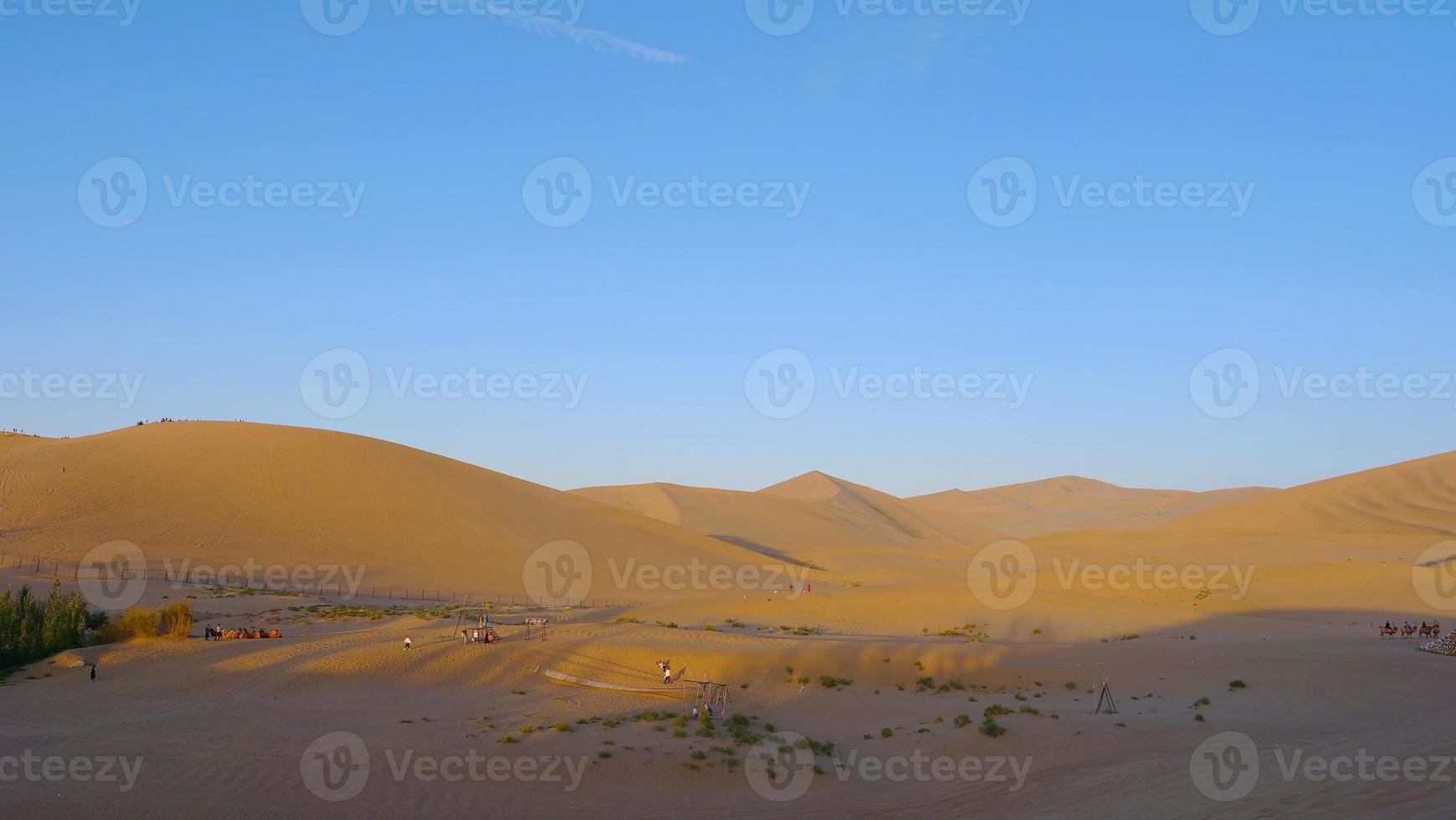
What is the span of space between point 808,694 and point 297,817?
1216 cm

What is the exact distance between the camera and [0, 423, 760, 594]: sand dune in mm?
44250

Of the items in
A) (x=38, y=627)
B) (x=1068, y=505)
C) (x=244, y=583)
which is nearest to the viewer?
(x=38, y=627)

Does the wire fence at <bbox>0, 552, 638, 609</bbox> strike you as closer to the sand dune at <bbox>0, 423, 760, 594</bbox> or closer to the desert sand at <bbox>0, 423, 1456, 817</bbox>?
the desert sand at <bbox>0, 423, 1456, 817</bbox>

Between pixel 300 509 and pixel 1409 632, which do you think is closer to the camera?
pixel 1409 632

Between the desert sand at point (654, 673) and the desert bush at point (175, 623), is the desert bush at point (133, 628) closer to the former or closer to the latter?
the desert bush at point (175, 623)

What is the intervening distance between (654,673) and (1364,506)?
224ft

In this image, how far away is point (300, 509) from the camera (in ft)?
169

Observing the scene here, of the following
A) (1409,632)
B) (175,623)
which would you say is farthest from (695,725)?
(1409,632)

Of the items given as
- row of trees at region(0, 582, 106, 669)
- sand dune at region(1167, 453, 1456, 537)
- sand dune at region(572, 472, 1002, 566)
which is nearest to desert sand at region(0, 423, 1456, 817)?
row of trees at region(0, 582, 106, 669)

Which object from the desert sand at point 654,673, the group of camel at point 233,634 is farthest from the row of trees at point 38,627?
the group of camel at point 233,634

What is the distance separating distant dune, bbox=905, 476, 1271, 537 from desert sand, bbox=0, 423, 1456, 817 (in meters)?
78.2

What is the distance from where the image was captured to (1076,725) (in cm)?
1767

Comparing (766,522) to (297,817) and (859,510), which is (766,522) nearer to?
(859,510)

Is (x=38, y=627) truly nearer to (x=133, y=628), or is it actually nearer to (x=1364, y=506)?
(x=133, y=628)
